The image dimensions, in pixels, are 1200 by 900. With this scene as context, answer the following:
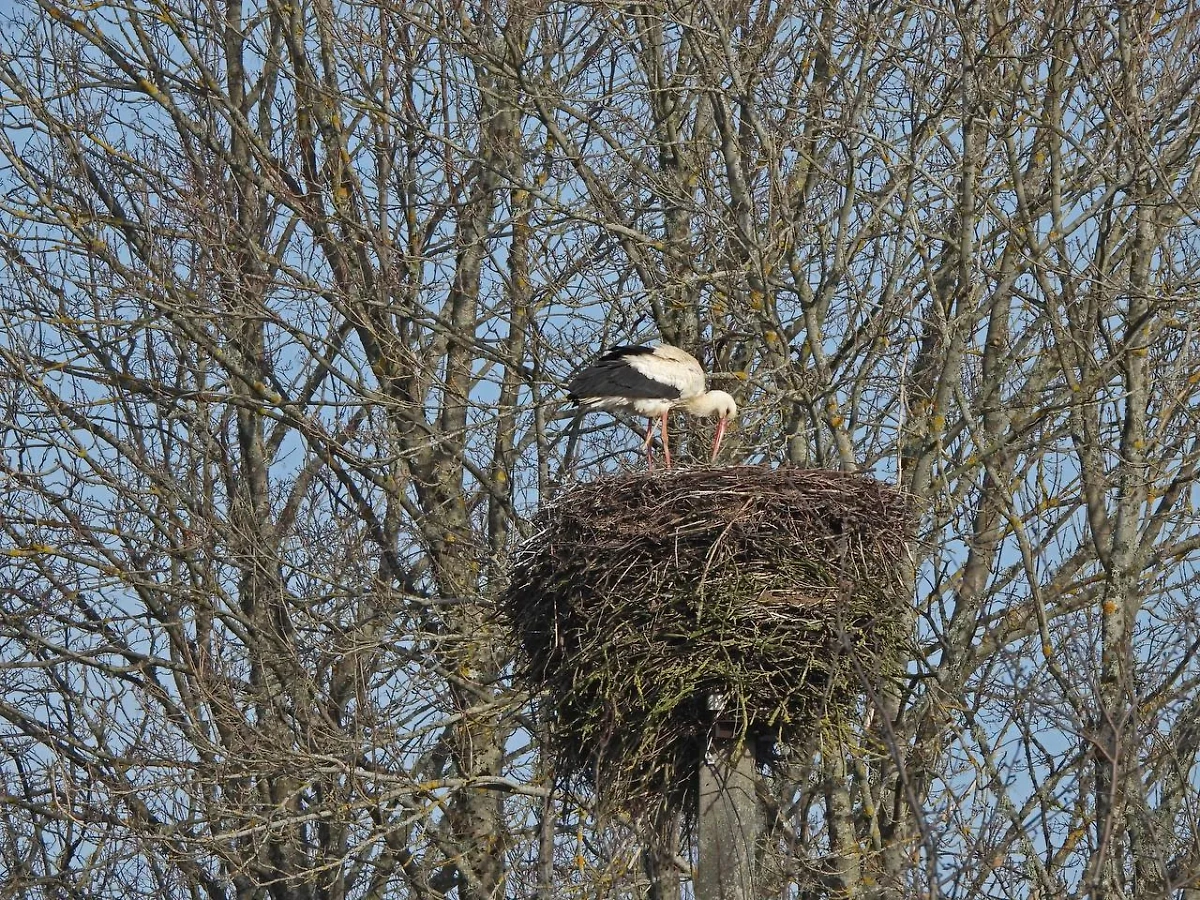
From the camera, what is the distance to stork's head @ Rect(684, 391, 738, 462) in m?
10.2

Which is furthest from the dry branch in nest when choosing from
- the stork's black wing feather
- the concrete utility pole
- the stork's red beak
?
the stork's red beak

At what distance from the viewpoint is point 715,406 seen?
33.3 ft

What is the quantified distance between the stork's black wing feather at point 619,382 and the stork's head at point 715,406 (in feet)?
0.47

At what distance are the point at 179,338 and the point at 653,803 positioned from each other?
694 cm

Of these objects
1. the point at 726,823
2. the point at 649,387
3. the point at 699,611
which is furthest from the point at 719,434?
the point at 726,823

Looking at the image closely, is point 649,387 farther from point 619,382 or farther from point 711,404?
point 711,404

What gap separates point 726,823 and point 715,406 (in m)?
3.83

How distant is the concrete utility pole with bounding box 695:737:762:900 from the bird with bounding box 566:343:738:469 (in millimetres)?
2936

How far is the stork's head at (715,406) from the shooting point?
33.3 ft

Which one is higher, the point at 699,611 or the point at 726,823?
the point at 699,611

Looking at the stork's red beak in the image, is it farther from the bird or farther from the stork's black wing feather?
the stork's black wing feather

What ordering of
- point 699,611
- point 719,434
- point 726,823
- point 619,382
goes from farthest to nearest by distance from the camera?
point 719,434, point 619,382, point 699,611, point 726,823

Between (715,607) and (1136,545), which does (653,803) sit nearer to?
(715,607)

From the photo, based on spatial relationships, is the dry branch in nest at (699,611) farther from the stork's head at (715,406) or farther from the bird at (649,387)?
the stork's head at (715,406)
